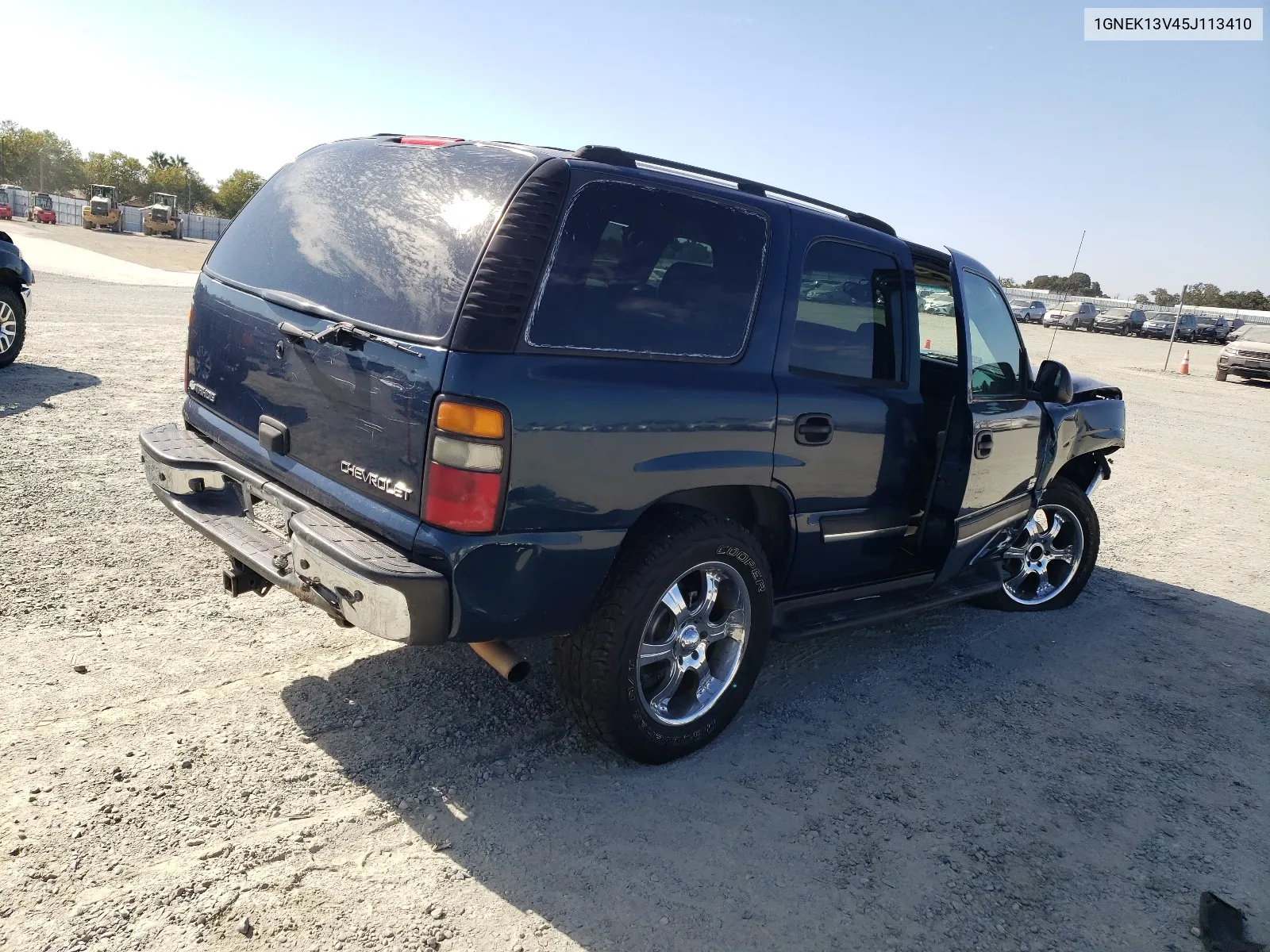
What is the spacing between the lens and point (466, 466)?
2674 millimetres

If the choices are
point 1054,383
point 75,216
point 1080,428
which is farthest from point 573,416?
point 75,216

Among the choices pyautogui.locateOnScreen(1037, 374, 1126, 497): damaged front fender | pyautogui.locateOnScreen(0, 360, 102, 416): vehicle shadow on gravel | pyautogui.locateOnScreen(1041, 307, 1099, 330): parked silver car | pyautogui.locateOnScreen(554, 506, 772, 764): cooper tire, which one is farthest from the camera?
pyautogui.locateOnScreen(1041, 307, 1099, 330): parked silver car

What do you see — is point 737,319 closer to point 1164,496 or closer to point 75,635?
point 75,635

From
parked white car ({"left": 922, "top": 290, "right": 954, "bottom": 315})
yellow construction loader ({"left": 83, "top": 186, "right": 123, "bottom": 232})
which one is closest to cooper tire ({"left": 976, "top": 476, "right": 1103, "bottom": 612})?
parked white car ({"left": 922, "top": 290, "right": 954, "bottom": 315})

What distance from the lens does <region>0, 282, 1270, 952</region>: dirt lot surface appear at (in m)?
2.54

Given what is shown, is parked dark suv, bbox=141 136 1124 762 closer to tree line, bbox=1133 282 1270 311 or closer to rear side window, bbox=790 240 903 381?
rear side window, bbox=790 240 903 381

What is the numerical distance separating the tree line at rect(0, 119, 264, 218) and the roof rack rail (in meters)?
99.8

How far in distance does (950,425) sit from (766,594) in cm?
144

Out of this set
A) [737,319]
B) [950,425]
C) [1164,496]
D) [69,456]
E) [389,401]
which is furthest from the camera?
[1164,496]

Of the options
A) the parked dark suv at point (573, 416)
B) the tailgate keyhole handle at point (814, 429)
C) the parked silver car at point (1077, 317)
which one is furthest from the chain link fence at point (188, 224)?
the tailgate keyhole handle at point (814, 429)

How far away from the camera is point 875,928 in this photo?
105 inches

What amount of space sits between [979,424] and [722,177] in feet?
5.85

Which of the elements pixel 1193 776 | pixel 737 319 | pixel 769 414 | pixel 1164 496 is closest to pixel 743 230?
pixel 737 319

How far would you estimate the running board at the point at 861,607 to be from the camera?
3.71 meters
